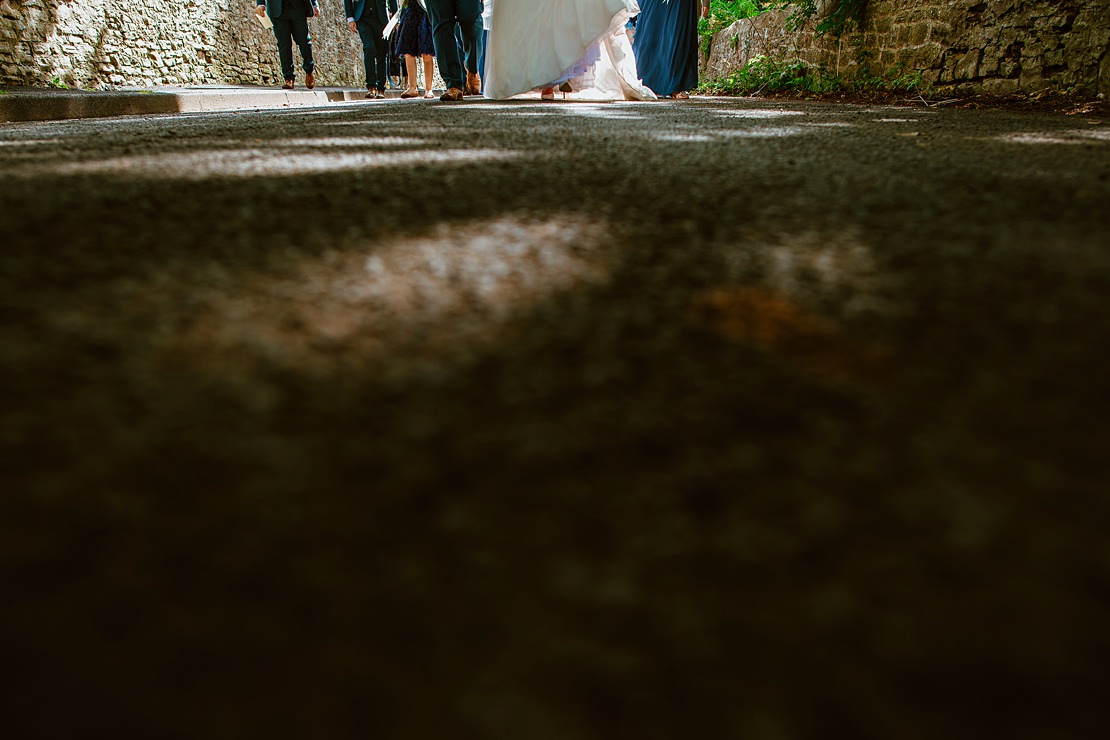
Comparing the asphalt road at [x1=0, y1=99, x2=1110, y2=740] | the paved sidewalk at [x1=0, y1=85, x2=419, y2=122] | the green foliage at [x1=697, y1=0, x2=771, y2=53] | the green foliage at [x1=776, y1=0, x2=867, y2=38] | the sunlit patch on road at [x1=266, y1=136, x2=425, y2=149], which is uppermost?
the green foliage at [x1=697, y1=0, x2=771, y2=53]

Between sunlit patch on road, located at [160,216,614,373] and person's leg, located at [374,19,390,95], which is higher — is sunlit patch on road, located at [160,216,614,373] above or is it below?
below

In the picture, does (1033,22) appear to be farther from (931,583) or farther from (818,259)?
(931,583)

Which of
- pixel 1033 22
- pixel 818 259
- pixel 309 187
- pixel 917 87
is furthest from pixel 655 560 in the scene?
pixel 917 87

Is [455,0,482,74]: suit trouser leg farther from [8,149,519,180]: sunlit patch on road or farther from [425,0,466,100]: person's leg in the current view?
[8,149,519,180]: sunlit patch on road

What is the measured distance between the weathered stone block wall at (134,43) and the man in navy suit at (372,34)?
270 cm

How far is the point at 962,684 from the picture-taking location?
0.67 feet

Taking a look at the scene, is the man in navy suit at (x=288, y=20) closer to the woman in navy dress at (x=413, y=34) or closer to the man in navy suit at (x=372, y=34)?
the man in navy suit at (x=372, y=34)

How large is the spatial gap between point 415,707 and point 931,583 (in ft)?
0.60

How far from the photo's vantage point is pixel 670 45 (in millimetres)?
A: 5391

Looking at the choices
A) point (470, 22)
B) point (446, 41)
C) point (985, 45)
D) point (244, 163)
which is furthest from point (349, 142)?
point (985, 45)

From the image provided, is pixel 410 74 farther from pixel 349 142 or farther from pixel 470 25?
pixel 349 142

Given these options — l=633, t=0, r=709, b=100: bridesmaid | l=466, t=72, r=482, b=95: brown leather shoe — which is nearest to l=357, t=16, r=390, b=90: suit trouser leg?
l=466, t=72, r=482, b=95: brown leather shoe

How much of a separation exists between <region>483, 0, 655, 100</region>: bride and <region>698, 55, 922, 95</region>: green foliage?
1.95m

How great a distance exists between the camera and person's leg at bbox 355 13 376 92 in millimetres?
6485
